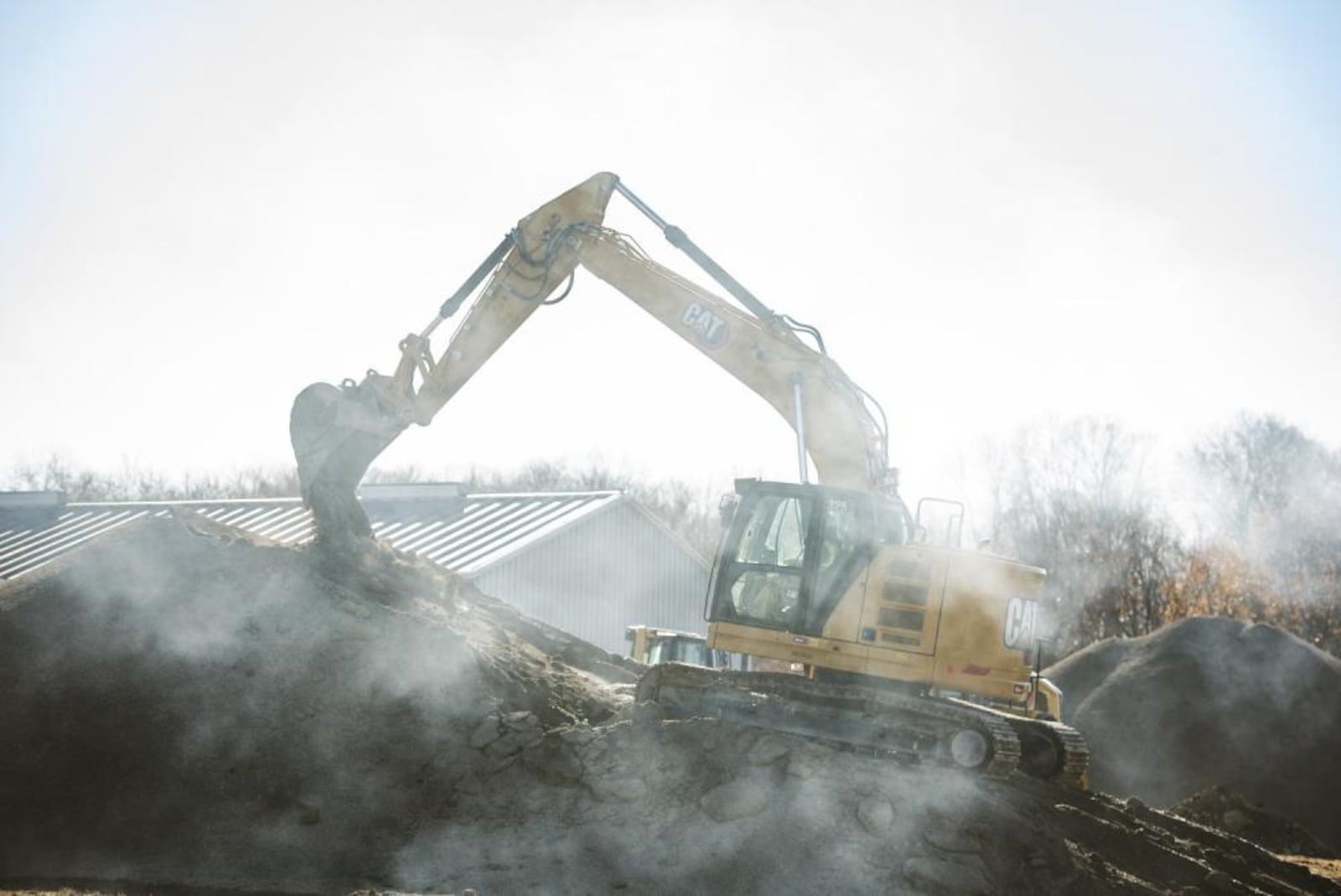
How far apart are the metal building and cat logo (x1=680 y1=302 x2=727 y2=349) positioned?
36.2ft

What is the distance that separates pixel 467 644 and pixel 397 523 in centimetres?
1508

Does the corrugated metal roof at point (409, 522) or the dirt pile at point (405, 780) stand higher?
the corrugated metal roof at point (409, 522)

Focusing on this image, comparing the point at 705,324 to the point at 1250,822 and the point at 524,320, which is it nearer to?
the point at 524,320

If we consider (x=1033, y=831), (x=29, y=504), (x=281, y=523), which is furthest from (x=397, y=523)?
(x=1033, y=831)

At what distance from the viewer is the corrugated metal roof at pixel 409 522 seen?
78.5ft

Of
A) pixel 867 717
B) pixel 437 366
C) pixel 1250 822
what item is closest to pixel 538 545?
pixel 437 366

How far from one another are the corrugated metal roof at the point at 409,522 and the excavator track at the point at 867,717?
449 inches

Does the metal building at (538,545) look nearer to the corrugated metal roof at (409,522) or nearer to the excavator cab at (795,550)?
the corrugated metal roof at (409,522)

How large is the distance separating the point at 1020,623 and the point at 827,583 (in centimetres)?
175

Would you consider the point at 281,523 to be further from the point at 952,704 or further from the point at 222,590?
the point at 952,704

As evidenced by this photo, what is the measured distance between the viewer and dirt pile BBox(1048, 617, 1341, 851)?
61.1ft

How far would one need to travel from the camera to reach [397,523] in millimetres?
26500

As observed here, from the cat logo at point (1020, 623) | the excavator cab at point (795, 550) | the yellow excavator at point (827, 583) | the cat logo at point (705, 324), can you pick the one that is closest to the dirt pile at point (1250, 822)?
the yellow excavator at point (827, 583)

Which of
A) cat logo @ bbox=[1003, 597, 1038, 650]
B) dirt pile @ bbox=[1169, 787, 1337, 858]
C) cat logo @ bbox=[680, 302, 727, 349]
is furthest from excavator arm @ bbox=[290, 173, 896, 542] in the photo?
dirt pile @ bbox=[1169, 787, 1337, 858]
